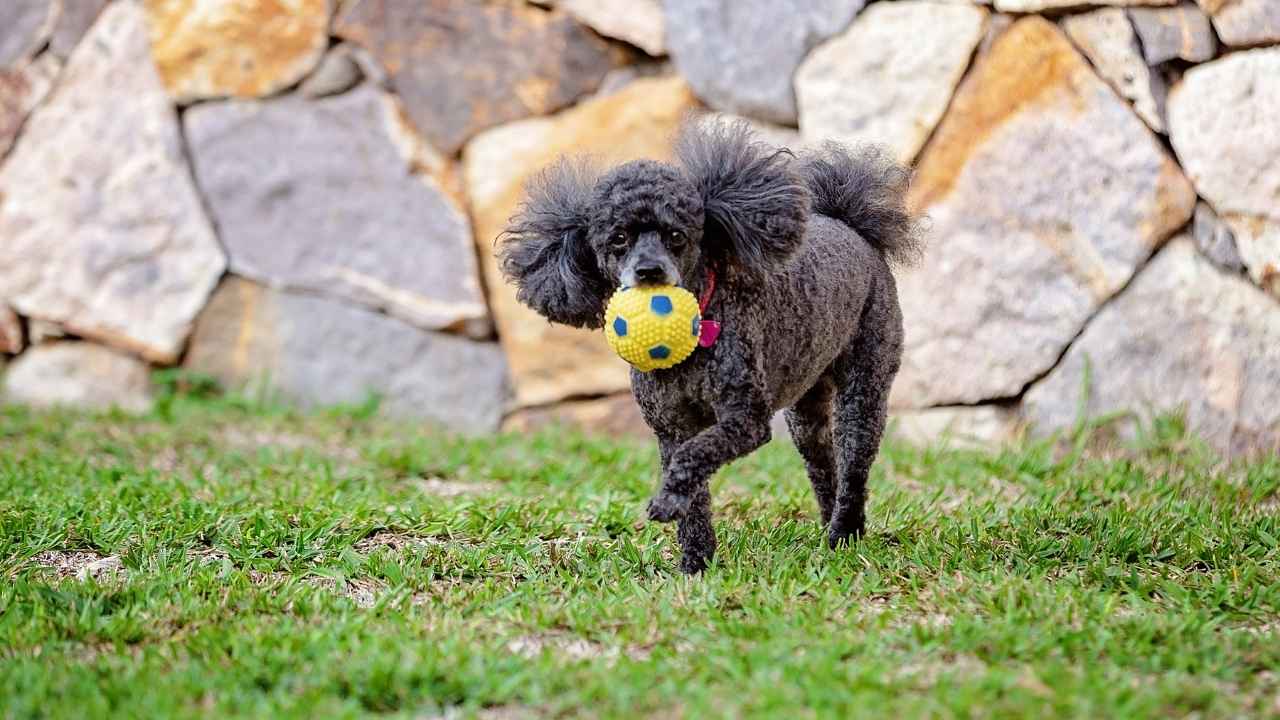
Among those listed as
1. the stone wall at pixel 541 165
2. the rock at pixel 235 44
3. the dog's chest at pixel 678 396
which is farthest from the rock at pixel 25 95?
the dog's chest at pixel 678 396

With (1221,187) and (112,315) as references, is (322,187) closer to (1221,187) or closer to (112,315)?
(112,315)

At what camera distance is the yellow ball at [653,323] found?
283cm

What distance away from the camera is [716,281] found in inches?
122

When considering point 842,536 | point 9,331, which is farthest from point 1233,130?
point 9,331

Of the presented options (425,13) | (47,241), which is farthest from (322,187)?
(47,241)

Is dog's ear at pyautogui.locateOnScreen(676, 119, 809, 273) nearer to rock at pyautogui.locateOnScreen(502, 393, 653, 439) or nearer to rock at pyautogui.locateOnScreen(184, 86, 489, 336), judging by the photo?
rock at pyautogui.locateOnScreen(502, 393, 653, 439)

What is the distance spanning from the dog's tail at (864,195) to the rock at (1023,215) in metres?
1.65

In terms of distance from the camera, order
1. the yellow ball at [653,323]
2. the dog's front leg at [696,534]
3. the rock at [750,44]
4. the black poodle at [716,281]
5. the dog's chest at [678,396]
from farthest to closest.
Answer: the rock at [750,44] → the dog's front leg at [696,534] → the dog's chest at [678,396] → the black poodle at [716,281] → the yellow ball at [653,323]

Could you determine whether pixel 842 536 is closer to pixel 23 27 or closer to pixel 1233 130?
pixel 1233 130

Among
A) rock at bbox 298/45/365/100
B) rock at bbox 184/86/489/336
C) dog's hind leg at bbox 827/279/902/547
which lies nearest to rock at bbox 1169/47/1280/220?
dog's hind leg at bbox 827/279/902/547

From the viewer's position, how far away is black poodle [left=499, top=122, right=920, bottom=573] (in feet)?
9.61

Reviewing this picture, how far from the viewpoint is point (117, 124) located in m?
6.37

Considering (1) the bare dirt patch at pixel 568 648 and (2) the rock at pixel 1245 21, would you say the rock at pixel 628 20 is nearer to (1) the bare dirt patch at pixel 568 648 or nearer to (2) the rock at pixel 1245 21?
(2) the rock at pixel 1245 21

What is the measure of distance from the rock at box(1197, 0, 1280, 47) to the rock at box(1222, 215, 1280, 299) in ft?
2.09
